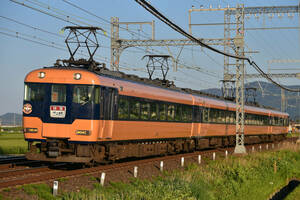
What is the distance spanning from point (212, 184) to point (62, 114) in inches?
232

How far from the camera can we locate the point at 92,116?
1655cm

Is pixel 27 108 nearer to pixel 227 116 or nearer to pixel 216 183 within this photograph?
pixel 216 183

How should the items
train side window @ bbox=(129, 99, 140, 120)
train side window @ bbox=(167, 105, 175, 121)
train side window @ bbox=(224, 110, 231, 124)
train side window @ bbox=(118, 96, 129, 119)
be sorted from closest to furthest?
1. train side window @ bbox=(118, 96, 129, 119)
2. train side window @ bbox=(129, 99, 140, 120)
3. train side window @ bbox=(167, 105, 175, 121)
4. train side window @ bbox=(224, 110, 231, 124)

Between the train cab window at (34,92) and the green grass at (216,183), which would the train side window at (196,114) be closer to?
the green grass at (216,183)

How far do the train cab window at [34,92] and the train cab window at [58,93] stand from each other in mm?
403

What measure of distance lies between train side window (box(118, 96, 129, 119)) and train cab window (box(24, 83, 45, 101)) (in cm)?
318

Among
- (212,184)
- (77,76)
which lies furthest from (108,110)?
(212,184)

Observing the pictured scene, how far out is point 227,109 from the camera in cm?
3462

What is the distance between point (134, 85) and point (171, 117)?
4.68 m

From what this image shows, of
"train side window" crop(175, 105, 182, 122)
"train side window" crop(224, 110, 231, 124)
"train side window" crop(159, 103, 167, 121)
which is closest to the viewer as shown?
"train side window" crop(159, 103, 167, 121)

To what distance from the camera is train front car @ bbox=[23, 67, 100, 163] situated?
648 inches

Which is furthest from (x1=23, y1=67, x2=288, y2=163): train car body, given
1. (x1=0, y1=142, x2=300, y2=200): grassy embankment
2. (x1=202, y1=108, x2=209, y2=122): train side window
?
(x1=202, y1=108, x2=209, y2=122): train side window

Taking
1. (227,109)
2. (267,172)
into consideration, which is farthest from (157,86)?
(227,109)

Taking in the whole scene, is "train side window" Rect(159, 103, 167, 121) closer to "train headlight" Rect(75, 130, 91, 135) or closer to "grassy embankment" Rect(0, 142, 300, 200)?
"grassy embankment" Rect(0, 142, 300, 200)
